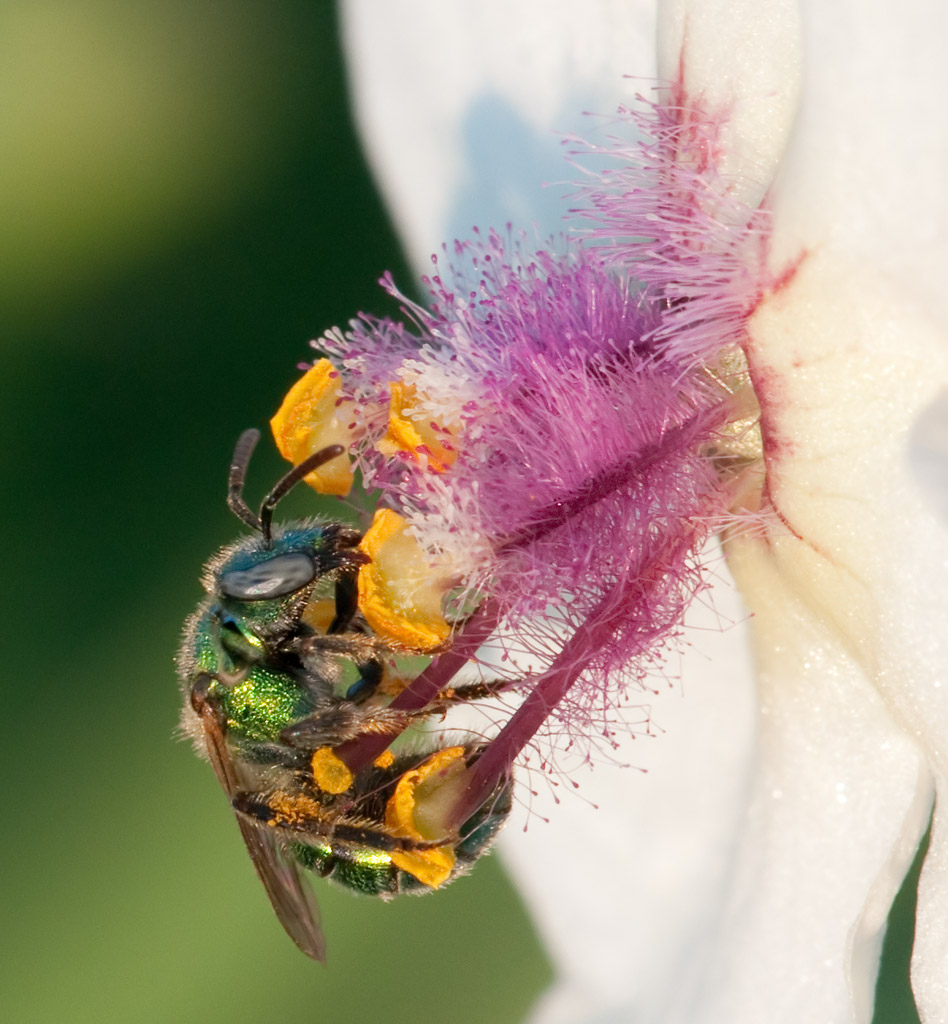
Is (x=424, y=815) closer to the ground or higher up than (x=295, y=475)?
closer to the ground

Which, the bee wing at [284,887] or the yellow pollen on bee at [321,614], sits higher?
the yellow pollen on bee at [321,614]

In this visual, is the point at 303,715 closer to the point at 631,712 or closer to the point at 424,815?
the point at 424,815

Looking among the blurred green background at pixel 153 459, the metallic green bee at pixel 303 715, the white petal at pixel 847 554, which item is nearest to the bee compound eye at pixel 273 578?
the metallic green bee at pixel 303 715

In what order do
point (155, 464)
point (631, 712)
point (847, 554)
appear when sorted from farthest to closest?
point (155, 464) < point (631, 712) < point (847, 554)

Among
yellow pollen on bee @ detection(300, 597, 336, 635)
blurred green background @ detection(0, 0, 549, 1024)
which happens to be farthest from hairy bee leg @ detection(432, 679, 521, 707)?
blurred green background @ detection(0, 0, 549, 1024)

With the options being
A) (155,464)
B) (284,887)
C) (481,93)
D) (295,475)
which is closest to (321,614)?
(295,475)

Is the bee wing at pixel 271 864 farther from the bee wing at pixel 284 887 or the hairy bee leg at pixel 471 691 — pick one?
the hairy bee leg at pixel 471 691

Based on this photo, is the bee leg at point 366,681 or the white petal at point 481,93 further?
the white petal at point 481,93

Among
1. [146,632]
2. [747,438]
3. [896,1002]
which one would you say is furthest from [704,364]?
[146,632]
